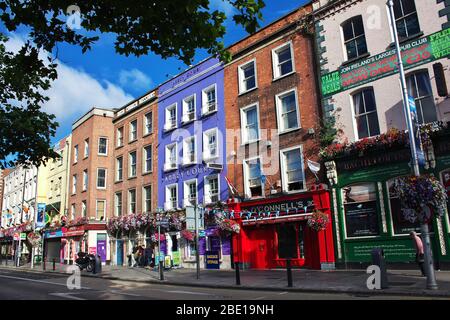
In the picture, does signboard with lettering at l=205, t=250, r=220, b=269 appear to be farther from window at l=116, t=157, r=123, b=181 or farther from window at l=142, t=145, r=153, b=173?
window at l=116, t=157, r=123, b=181

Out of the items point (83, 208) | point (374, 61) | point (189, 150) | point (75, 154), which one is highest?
point (75, 154)

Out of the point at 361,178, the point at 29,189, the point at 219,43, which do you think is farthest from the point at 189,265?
the point at 29,189

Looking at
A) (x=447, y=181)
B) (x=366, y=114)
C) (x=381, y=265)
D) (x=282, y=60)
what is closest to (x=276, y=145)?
(x=282, y=60)

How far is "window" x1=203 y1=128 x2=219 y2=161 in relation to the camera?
25203 mm

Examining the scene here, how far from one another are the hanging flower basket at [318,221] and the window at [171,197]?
12.3m

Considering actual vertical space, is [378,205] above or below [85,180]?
below

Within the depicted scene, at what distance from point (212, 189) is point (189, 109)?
657cm

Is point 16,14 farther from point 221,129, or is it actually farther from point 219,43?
point 221,129

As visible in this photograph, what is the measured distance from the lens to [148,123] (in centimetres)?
3225

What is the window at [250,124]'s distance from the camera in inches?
910

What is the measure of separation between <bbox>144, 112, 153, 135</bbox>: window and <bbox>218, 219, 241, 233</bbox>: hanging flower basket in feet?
41.4

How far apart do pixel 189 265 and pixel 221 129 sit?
8958 millimetres

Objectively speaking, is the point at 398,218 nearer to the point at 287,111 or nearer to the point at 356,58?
the point at 356,58

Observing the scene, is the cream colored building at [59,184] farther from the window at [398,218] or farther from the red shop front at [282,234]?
the window at [398,218]
